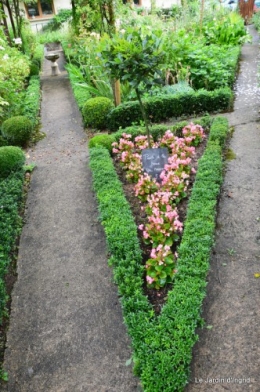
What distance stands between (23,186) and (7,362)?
9.99ft

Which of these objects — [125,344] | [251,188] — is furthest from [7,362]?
[251,188]

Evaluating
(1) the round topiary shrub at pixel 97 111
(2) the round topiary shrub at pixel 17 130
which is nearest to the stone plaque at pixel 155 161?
(1) the round topiary shrub at pixel 97 111

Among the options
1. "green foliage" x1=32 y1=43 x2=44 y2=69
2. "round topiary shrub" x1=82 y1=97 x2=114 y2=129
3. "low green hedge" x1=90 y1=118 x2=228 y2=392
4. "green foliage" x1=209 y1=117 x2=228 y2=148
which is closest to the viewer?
"low green hedge" x1=90 y1=118 x2=228 y2=392

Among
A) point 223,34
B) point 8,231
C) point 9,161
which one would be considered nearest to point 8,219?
point 8,231

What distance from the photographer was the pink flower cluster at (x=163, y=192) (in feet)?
10.8

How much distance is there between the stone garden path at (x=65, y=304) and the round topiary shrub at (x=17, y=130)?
192 centimetres

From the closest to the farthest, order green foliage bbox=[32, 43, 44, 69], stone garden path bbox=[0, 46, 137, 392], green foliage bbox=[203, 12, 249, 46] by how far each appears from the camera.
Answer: stone garden path bbox=[0, 46, 137, 392] → green foliage bbox=[203, 12, 249, 46] → green foliage bbox=[32, 43, 44, 69]

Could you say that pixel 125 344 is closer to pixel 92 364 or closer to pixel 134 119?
pixel 92 364

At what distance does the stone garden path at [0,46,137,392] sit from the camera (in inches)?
106

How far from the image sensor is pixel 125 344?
9.41ft

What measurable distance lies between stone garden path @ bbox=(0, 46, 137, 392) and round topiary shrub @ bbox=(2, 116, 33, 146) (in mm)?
1920

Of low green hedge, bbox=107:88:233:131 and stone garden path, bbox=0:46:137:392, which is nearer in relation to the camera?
stone garden path, bbox=0:46:137:392

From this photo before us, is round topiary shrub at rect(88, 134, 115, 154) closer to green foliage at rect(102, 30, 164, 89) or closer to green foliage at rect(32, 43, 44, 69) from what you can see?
green foliage at rect(102, 30, 164, 89)

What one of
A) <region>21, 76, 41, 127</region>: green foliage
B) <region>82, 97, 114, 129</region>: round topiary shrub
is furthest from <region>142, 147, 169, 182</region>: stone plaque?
<region>21, 76, 41, 127</region>: green foliage
